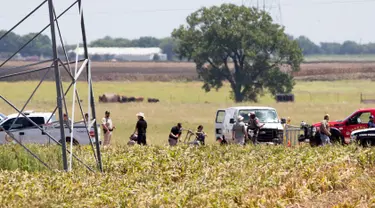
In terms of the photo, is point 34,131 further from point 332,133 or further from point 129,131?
point 129,131

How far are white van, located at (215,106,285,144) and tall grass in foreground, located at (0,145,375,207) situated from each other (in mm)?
8972

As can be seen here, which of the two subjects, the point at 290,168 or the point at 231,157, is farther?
the point at 231,157

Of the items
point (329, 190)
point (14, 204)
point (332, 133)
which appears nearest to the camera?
point (14, 204)

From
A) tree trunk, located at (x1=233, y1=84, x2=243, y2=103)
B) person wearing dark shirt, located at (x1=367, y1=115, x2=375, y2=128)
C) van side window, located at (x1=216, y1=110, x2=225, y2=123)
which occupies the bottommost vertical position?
tree trunk, located at (x1=233, y1=84, x2=243, y2=103)

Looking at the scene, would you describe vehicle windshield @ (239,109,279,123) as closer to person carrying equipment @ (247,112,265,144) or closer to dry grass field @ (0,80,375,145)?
person carrying equipment @ (247,112,265,144)

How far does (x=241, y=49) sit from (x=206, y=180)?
7903 cm

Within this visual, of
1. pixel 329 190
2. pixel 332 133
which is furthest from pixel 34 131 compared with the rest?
pixel 329 190

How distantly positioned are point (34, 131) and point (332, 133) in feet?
33.4

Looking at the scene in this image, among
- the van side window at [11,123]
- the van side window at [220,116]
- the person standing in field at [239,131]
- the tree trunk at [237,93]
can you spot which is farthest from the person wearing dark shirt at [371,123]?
the tree trunk at [237,93]

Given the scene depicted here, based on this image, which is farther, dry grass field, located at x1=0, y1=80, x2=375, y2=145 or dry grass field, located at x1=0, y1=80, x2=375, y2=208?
dry grass field, located at x1=0, y1=80, x2=375, y2=145

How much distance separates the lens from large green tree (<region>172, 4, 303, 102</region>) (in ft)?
305

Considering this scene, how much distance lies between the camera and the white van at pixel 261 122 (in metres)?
32.2

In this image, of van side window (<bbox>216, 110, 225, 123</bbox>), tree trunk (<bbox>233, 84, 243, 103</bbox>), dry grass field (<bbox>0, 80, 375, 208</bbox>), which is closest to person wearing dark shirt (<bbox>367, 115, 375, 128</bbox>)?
van side window (<bbox>216, 110, 225, 123</bbox>)

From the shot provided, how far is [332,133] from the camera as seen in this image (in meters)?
31.5
